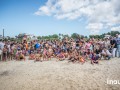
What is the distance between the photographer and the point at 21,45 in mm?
18453

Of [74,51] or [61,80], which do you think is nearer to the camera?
[61,80]

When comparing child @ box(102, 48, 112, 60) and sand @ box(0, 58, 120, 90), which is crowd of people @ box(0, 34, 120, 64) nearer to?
child @ box(102, 48, 112, 60)

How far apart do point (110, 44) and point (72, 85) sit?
8636 mm

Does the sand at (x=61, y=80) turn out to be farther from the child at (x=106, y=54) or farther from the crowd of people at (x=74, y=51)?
the child at (x=106, y=54)

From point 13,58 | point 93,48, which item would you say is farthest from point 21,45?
point 93,48

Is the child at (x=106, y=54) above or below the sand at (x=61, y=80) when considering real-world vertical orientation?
above

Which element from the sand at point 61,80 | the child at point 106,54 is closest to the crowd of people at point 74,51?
the child at point 106,54

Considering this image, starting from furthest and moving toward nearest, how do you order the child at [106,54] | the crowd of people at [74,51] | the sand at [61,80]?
the crowd of people at [74,51] → the child at [106,54] → the sand at [61,80]

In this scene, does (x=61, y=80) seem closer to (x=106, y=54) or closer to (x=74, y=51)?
(x=74, y=51)

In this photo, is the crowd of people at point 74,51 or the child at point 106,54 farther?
the crowd of people at point 74,51

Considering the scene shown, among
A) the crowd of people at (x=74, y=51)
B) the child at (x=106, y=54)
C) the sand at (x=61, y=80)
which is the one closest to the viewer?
the sand at (x=61, y=80)

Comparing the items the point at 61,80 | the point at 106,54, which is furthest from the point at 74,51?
the point at 61,80

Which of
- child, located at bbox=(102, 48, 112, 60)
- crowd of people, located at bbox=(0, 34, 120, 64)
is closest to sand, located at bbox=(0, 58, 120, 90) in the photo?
crowd of people, located at bbox=(0, 34, 120, 64)

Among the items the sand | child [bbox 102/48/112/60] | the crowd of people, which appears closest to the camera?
the sand
